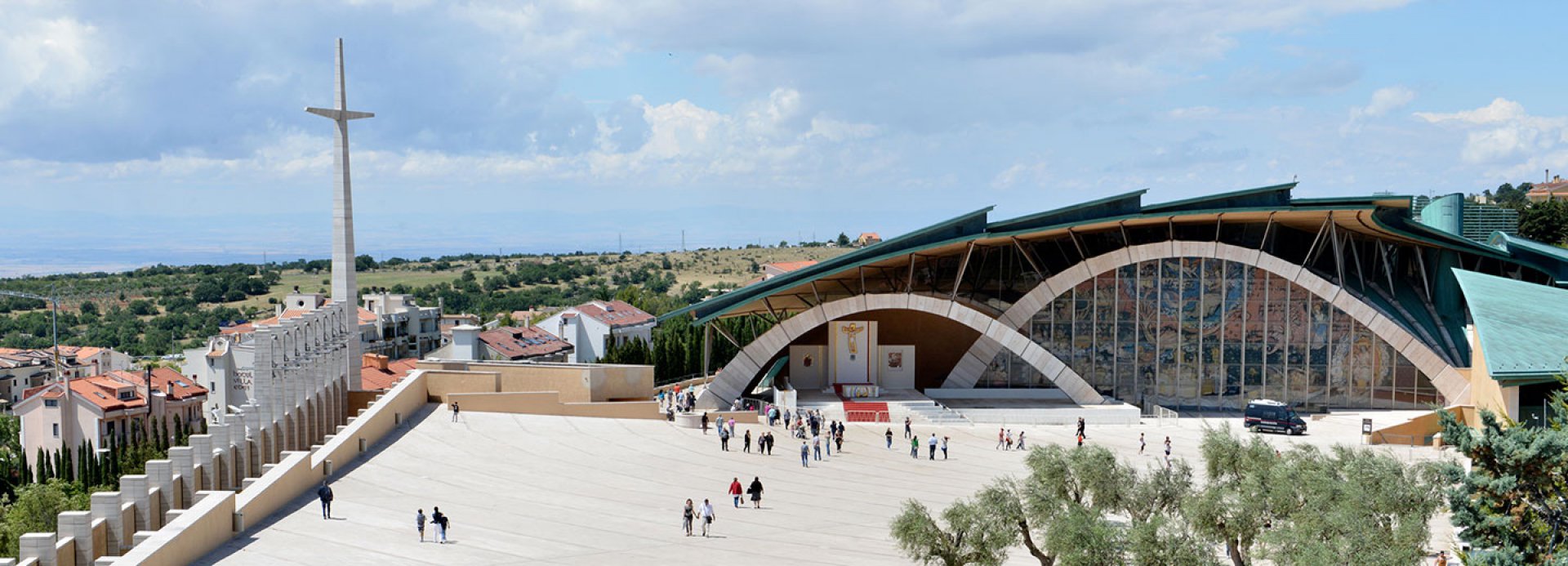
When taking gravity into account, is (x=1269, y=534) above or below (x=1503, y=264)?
below

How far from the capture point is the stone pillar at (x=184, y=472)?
29612mm

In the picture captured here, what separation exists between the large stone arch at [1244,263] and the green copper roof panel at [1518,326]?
393cm

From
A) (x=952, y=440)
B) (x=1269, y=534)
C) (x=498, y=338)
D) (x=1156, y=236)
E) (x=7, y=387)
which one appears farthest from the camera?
(x=7, y=387)

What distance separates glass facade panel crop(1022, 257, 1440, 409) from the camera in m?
52.4

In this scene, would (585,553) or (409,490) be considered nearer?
(585,553)

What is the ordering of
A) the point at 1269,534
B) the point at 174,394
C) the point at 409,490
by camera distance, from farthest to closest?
the point at 174,394
the point at 409,490
the point at 1269,534

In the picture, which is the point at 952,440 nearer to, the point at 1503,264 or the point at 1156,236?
the point at 1156,236

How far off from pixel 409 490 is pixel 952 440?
752 inches

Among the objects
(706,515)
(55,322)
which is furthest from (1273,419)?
(55,322)

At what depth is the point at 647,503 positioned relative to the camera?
32.3m

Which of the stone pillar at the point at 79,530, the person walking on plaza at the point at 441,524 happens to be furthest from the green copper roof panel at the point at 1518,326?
the stone pillar at the point at 79,530

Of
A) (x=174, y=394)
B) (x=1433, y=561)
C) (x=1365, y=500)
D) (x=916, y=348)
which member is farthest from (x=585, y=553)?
(x=174, y=394)

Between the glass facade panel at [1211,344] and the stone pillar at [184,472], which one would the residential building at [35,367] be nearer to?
the stone pillar at [184,472]

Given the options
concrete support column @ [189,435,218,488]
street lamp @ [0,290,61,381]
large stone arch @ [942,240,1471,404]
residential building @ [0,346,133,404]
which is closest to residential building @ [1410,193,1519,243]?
large stone arch @ [942,240,1471,404]
